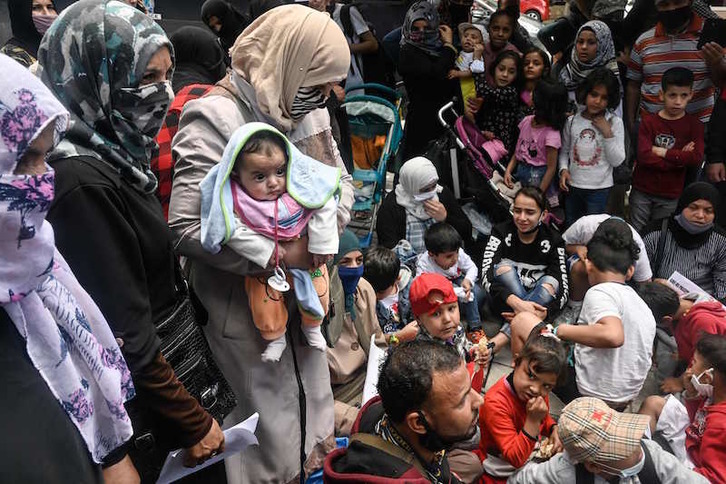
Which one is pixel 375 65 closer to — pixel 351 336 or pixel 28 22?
pixel 28 22

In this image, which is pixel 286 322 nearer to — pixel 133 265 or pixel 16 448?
pixel 133 265

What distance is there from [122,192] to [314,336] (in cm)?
91

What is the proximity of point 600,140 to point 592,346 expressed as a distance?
7.08 ft

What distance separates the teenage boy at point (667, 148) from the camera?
4676 mm

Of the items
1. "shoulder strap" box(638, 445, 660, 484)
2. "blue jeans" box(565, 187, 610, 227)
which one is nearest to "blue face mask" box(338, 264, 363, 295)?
"shoulder strap" box(638, 445, 660, 484)

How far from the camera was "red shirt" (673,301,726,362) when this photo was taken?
3.52 metres

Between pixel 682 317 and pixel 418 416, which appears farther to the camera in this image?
pixel 682 317

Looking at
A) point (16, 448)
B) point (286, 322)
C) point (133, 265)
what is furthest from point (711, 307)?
point (16, 448)

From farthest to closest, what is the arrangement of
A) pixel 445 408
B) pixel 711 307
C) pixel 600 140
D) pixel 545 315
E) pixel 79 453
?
pixel 600 140
pixel 545 315
pixel 711 307
pixel 445 408
pixel 79 453

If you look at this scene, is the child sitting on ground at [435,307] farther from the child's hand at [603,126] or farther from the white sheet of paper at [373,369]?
the child's hand at [603,126]

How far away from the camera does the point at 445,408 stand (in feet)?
6.53

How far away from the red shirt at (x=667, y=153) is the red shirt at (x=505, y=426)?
2739mm

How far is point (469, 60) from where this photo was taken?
5.54 metres

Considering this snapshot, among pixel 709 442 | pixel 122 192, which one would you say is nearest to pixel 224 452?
pixel 122 192
